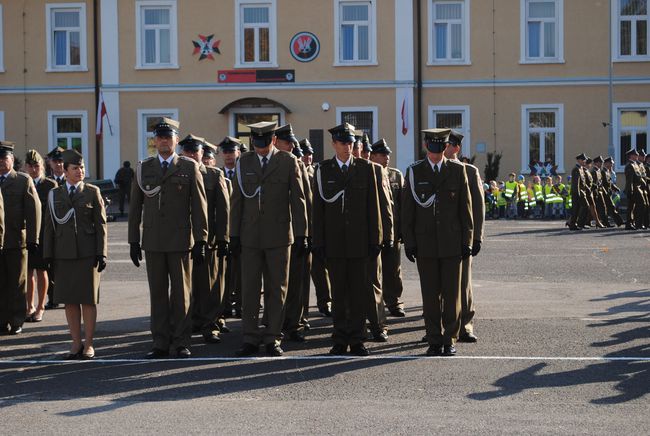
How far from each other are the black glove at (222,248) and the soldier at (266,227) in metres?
0.77

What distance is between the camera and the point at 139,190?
10195 mm

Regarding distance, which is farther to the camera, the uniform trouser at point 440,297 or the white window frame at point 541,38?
the white window frame at point 541,38

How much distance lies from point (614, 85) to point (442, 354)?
28625 millimetres

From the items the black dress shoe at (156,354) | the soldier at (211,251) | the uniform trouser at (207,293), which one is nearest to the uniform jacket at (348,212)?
the soldier at (211,251)

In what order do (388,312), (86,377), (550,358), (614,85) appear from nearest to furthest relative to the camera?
(86,377) → (550,358) → (388,312) → (614,85)

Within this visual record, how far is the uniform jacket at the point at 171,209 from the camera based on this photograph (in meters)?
10.1

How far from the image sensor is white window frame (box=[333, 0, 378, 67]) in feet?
120

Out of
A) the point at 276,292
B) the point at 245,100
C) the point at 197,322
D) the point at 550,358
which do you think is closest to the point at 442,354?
the point at 550,358

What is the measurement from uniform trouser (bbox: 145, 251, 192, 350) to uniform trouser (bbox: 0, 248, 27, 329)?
2427 millimetres

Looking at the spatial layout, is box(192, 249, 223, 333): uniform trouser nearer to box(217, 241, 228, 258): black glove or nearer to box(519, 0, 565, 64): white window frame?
box(217, 241, 228, 258): black glove

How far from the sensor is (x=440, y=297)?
33.9ft

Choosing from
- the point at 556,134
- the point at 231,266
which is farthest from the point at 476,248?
the point at 556,134

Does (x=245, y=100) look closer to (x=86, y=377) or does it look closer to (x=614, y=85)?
(x=614, y=85)

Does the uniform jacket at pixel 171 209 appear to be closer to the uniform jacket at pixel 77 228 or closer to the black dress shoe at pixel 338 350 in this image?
the uniform jacket at pixel 77 228
